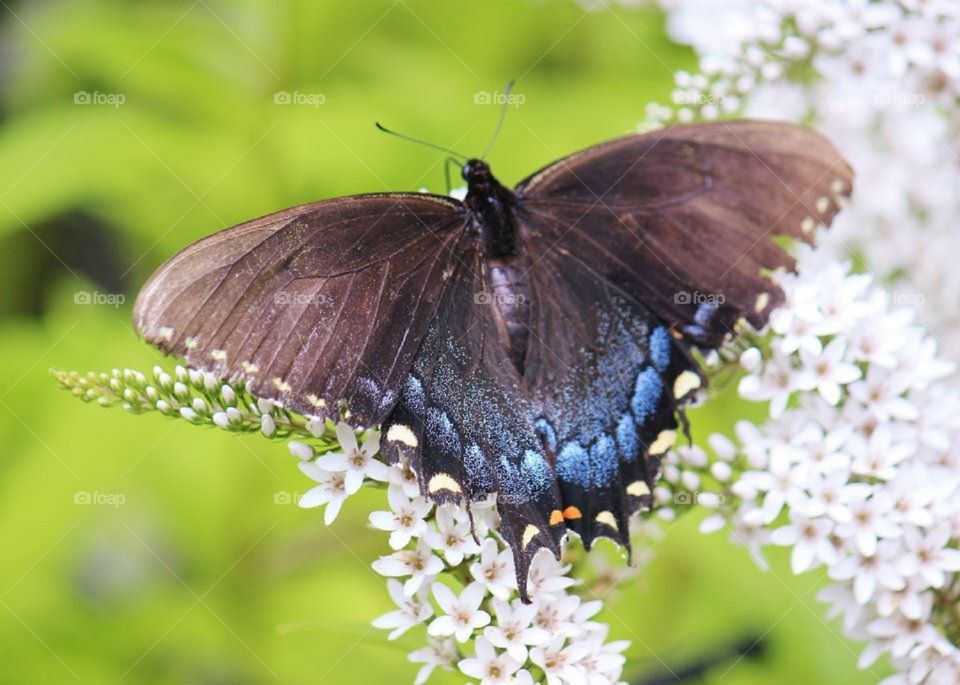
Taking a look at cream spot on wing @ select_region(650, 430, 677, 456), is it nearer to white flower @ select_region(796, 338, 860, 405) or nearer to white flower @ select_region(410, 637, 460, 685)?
white flower @ select_region(796, 338, 860, 405)

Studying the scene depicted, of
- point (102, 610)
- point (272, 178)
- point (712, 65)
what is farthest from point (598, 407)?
point (102, 610)

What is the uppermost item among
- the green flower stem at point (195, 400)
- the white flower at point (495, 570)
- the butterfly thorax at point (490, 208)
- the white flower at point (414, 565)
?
the butterfly thorax at point (490, 208)

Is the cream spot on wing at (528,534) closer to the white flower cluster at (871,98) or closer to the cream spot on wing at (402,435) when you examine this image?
the cream spot on wing at (402,435)

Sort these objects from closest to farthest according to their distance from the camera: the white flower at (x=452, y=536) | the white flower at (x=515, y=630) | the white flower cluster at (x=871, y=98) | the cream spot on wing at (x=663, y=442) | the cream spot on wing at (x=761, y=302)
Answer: the white flower at (x=515, y=630)
the white flower at (x=452, y=536)
the cream spot on wing at (x=663, y=442)
the cream spot on wing at (x=761, y=302)
the white flower cluster at (x=871, y=98)

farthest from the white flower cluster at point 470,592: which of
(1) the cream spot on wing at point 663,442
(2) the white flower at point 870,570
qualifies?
(2) the white flower at point 870,570

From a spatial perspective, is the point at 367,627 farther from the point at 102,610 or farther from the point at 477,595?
the point at 102,610

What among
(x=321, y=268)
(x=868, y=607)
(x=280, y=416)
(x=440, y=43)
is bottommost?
(x=868, y=607)

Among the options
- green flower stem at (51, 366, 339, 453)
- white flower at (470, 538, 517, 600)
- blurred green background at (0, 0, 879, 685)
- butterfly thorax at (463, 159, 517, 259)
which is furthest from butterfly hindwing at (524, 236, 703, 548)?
blurred green background at (0, 0, 879, 685)

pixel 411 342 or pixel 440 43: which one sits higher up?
pixel 440 43
